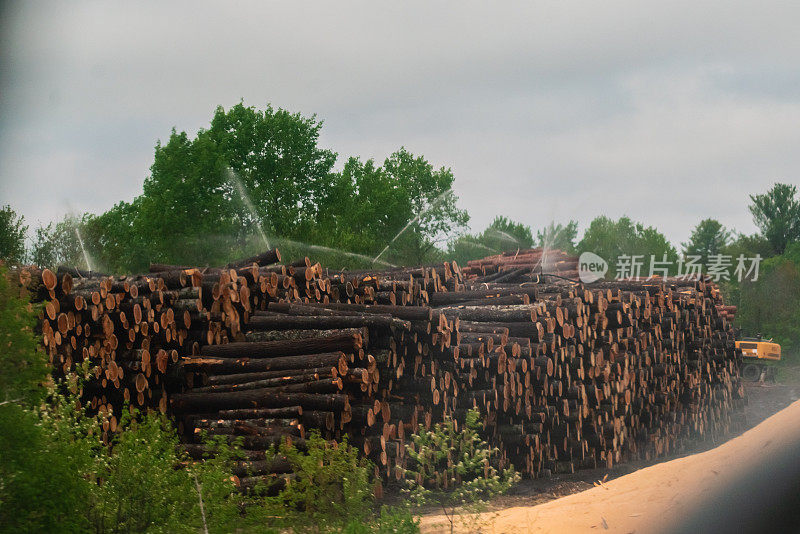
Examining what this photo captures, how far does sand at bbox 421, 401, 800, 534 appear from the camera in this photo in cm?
556

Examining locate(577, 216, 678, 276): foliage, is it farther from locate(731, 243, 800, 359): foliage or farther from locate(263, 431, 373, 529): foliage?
locate(263, 431, 373, 529): foliage

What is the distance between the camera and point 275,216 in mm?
35594

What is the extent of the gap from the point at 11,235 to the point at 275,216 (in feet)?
38.4

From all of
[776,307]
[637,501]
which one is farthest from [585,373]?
[776,307]

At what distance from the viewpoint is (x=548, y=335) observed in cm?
1065

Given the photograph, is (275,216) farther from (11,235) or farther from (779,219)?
(779,219)

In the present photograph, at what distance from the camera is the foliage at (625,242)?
69.8 m

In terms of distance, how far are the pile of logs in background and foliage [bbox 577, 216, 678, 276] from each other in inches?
2186

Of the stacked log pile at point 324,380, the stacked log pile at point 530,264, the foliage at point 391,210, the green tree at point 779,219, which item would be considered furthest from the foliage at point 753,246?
the stacked log pile at point 324,380

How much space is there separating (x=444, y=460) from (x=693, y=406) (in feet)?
25.8

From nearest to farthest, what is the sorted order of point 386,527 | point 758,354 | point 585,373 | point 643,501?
point 386,527 < point 643,501 < point 585,373 < point 758,354

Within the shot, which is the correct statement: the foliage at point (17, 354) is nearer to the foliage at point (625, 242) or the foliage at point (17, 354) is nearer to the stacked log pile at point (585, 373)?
the stacked log pile at point (585, 373)

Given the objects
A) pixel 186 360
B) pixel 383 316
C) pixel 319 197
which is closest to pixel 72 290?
pixel 186 360

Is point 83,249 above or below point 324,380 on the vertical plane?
above
